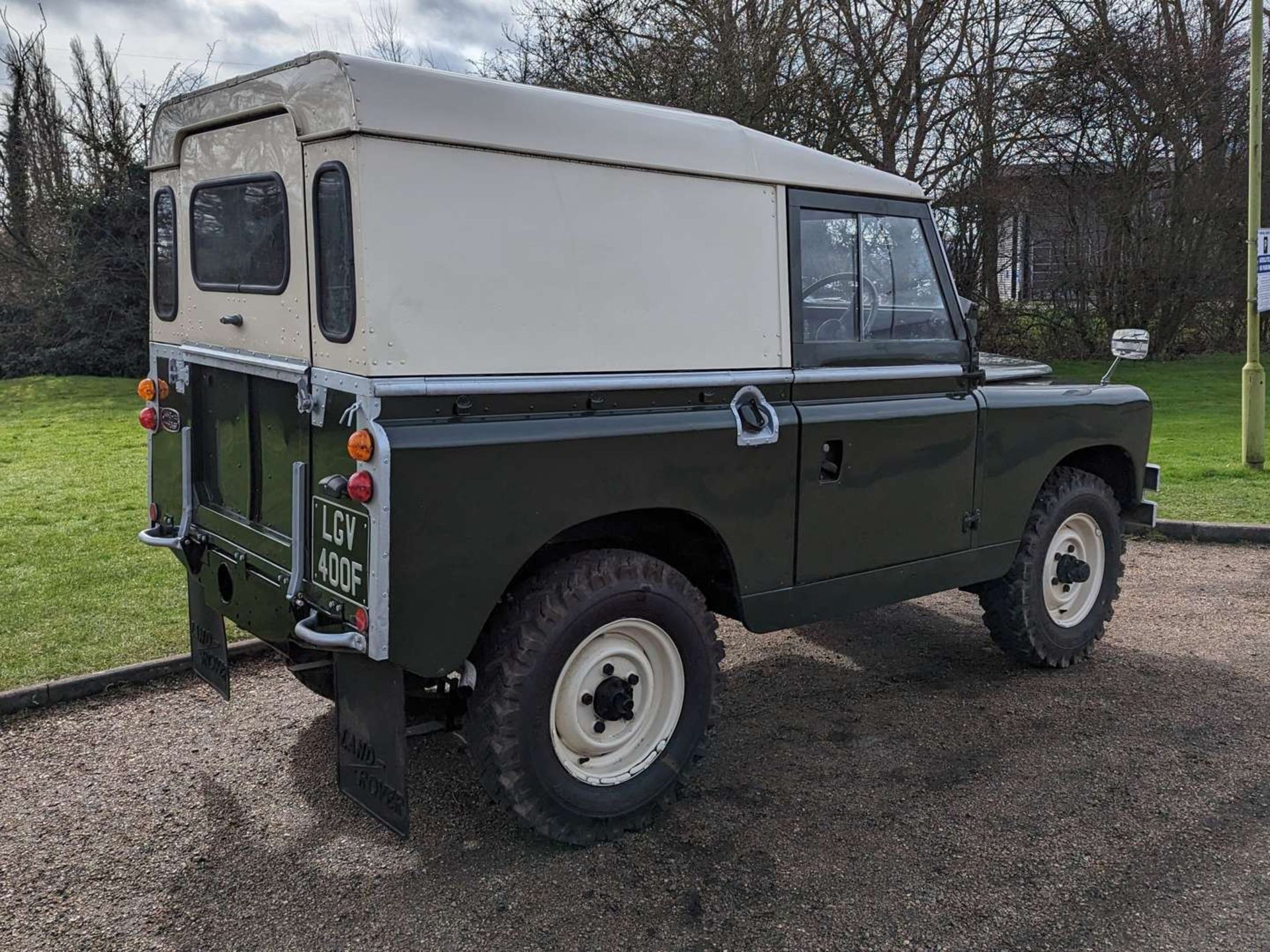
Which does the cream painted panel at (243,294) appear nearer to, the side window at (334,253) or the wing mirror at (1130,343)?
the side window at (334,253)

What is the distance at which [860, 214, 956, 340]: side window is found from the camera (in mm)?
4277

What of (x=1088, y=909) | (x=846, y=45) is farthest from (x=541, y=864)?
(x=846, y=45)

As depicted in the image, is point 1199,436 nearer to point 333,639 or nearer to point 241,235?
point 241,235

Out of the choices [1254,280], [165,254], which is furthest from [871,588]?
[1254,280]

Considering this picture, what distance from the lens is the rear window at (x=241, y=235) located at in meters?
3.42

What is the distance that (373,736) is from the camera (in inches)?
130

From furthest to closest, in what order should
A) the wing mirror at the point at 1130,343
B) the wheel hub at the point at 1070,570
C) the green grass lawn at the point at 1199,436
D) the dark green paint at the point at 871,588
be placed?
1. the green grass lawn at the point at 1199,436
2. the wheel hub at the point at 1070,570
3. the wing mirror at the point at 1130,343
4. the dark green paint at the point at 871,588

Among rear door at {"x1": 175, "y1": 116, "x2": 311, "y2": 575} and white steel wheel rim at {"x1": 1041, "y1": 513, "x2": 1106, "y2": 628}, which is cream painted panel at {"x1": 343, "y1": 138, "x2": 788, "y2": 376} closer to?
rear door at {"x1": 175, "y1": 116, "x2": 311, "y2": 575}

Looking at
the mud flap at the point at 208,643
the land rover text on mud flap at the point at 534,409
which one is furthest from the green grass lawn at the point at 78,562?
the land rover text on mud flap at the point at 534,409

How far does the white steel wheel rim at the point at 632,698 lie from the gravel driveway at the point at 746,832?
264 millimetres

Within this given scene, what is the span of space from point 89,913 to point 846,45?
15.5 m

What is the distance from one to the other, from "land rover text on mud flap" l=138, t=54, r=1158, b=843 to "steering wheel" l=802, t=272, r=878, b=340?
17 mm

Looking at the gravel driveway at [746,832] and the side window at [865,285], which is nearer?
the gravel driveway at [746,832]

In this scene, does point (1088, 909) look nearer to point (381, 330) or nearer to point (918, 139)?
point (381, 330)
